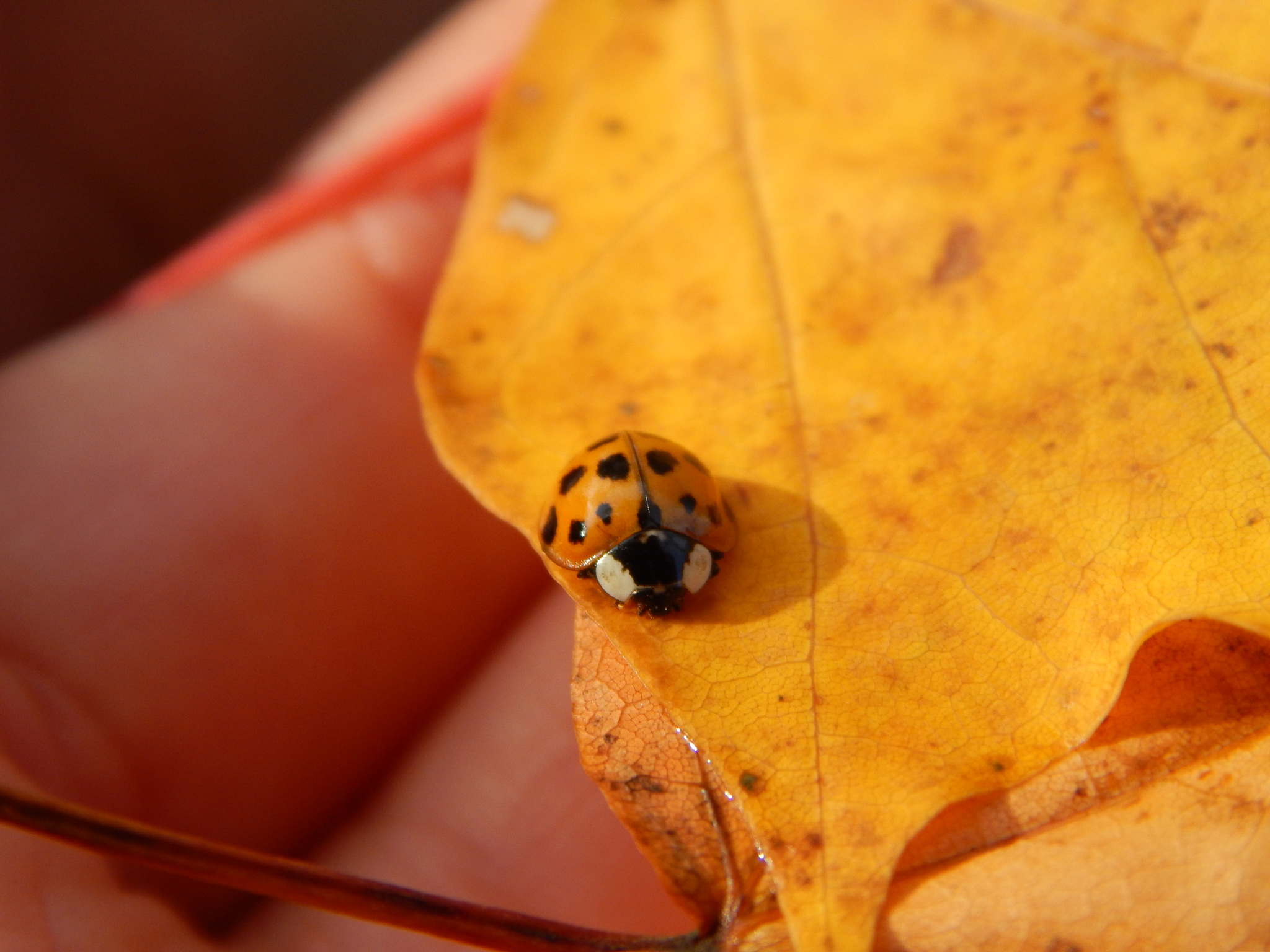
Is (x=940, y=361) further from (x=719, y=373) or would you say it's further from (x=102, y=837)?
(x=102, y=837)

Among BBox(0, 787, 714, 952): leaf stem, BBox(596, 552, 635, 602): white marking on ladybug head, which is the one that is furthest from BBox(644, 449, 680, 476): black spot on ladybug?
BBox(0, 787, 714, 952): leaf stem

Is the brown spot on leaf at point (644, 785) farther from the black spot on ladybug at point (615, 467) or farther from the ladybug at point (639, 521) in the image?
the black spot on ladybug at point (615, 467)

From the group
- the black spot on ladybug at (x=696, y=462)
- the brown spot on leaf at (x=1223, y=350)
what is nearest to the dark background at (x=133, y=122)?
the black spot on ladybug at (x=696, y=462)

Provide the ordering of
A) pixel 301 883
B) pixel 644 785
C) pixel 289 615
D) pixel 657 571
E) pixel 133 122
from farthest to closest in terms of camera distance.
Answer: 1. pixel 133 122
2. pixel 289 615
3. pixel 657 571
4. pixel 644 785
5. pixel 301 883

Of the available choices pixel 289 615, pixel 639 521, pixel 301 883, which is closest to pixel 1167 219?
pixel 639 521

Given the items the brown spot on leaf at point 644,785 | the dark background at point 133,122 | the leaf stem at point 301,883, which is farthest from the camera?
the dark background at point 133,122

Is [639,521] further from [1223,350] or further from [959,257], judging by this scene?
[1223,350]
